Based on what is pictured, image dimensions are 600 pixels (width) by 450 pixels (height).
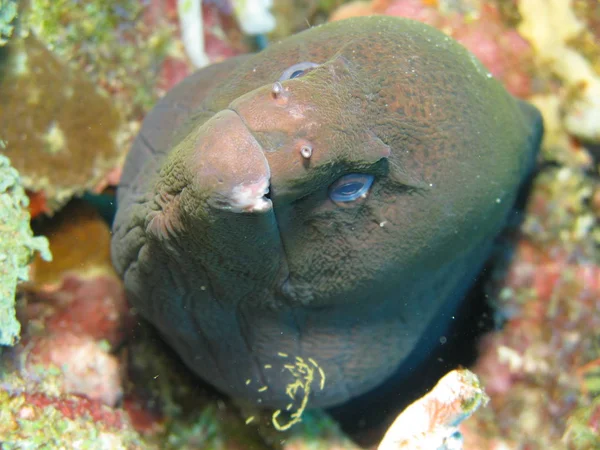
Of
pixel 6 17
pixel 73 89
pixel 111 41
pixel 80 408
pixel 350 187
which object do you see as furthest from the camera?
pixel 111 41

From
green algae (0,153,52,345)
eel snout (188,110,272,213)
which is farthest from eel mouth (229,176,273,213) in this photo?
green algae (0,153,52,345)

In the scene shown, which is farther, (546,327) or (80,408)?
(546,327)

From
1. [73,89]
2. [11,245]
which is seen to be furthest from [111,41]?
[11,245]

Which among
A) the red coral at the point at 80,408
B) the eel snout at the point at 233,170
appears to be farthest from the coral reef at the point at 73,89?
the eel snout at the point at 233,170

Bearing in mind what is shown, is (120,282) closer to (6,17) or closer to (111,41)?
(6,17)

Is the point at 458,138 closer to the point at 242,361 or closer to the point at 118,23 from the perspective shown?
the point at 242,361

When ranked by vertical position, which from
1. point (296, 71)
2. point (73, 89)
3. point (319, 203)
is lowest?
point (319, 203)

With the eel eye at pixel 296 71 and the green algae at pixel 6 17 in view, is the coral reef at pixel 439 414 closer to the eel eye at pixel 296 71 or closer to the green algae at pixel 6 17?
the eel eye at pixel 296 71
